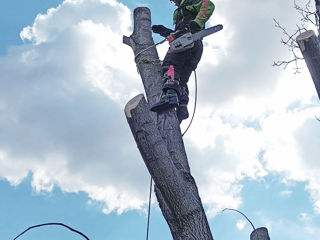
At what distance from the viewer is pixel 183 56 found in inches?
141

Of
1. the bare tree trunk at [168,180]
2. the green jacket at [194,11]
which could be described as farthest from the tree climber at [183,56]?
the bare tree trunk at [168,180]

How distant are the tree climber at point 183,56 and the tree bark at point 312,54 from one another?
44.2 inches

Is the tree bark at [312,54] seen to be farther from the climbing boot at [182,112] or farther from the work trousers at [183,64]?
the climbing boot at [182,112]

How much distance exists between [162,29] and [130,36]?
35 cm

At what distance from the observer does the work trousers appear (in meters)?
3.40

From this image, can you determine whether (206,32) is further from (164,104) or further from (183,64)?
(164,104)

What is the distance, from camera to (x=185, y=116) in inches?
139

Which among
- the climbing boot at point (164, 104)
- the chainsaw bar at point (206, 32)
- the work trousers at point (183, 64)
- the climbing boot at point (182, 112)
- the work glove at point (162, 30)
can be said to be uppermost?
the work glove at point (162, 30)

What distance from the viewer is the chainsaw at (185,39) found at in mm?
3461

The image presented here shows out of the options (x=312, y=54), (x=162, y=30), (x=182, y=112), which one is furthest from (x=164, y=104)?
(x=162, y=30)

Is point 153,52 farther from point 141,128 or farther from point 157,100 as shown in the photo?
point 141,128

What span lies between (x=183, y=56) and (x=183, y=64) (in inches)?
2.6

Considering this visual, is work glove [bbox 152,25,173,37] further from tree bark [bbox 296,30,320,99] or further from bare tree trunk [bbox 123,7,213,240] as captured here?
tree bark [bbox 296,30,320,99]

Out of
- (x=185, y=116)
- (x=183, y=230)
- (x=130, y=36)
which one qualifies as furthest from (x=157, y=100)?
(x=183, y=230)
